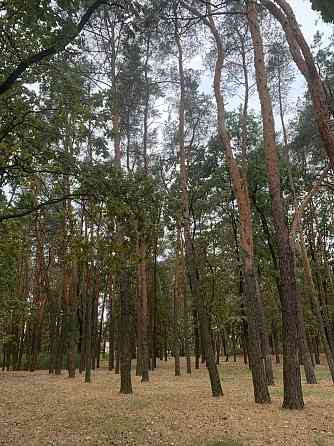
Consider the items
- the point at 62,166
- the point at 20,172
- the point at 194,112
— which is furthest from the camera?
the point at 194,112

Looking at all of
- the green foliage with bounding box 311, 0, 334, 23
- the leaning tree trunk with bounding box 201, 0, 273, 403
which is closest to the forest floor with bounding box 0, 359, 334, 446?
the leaning tree trunk with bounding box 201, 0, 273, 403

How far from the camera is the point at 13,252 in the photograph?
986cm

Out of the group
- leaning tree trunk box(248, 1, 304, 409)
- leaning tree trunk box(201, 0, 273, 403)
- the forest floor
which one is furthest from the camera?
leaning tree trunk box(201, 0, 273, 403)

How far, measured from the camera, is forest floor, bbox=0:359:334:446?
22.3 feet

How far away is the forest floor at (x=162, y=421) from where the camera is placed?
6789 millimetres

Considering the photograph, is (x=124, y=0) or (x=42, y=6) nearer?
(x=42, y=6)

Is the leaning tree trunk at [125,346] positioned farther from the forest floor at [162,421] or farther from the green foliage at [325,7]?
the green foliage at [325,7]

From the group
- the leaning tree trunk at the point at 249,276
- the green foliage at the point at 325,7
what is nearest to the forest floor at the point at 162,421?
the leaning tree trunk at the point at 249,276

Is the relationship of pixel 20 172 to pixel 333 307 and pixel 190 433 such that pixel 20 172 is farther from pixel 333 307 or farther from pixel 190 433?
pixel 333 307

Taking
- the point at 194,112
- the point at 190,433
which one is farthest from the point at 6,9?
the point at 194,112

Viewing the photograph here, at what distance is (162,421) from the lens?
315 inches

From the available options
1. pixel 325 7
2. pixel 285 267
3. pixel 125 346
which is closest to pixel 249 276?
pixel 285 267

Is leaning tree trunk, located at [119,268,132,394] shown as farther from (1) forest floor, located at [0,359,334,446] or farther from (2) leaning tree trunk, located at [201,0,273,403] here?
(2) leaning tree trunk, located at [201,0,273,403]

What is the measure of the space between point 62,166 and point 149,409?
19.8 feet
